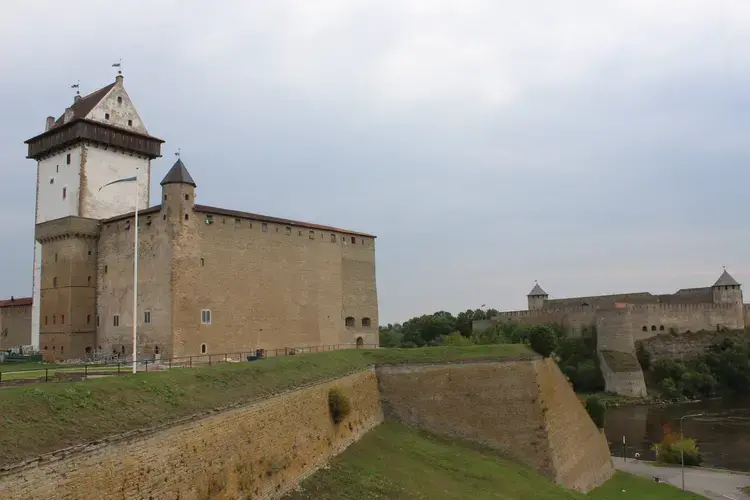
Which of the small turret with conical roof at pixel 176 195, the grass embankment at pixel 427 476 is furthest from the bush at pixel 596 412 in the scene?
the small turret with conical roof at pixel 176 195

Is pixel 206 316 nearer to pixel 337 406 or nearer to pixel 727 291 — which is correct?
pixel 337 406

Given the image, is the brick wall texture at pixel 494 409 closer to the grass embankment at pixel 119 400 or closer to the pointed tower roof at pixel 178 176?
the grass embankment at pixel 119 400

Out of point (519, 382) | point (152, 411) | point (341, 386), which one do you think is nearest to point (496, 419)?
point (519, 382)

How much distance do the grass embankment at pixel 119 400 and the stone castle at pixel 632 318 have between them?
49138 mm

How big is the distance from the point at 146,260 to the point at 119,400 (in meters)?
17.9

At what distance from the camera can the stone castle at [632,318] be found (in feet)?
199

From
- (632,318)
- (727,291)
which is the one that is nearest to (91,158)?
(632,318)

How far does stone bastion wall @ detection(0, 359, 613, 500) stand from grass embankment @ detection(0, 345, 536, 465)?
267mm

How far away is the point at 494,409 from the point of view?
26641 millimetres

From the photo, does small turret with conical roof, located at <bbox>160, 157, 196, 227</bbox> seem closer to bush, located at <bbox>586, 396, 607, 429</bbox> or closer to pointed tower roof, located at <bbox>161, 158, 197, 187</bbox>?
pointed tower roof, located at <bbox>161, 158, 197, 187</bbox>

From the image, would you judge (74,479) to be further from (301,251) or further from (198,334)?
(301,251)

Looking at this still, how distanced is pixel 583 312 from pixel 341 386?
52.8 meters

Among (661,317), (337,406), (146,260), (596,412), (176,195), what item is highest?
(176,195)

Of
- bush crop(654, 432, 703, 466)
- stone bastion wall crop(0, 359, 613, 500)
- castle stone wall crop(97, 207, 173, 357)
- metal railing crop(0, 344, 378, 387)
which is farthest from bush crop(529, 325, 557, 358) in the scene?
castle stone wall crop(97, 207, 173, 357)
